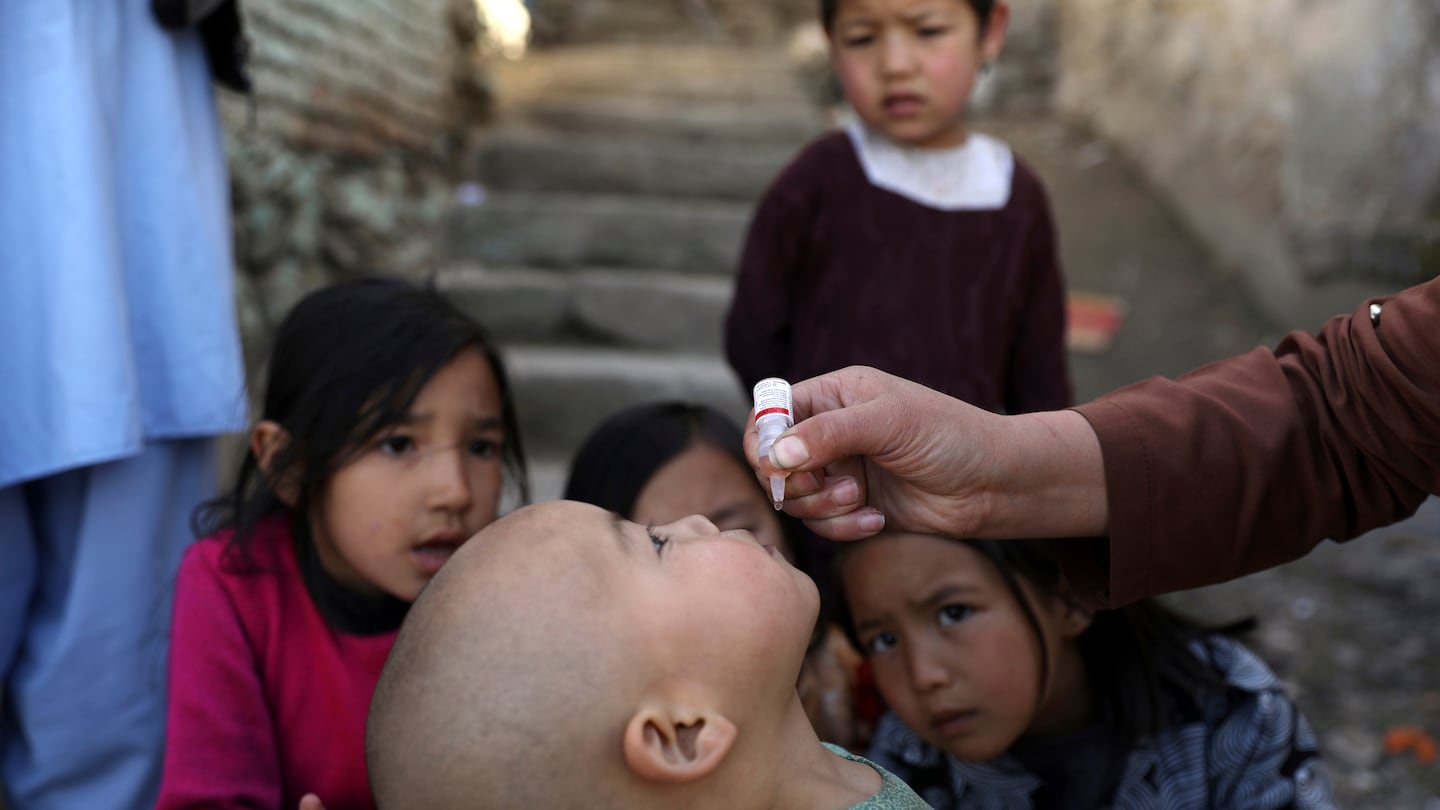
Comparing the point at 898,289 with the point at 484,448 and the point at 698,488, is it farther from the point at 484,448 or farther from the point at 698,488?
the point at 484,448

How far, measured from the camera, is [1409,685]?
8.29 feet

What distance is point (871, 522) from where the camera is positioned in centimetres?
122

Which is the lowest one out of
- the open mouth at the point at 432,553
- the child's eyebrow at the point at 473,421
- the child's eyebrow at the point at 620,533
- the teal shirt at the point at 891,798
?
the teal shirt at the point at 891,798

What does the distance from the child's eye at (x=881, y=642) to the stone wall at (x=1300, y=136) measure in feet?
8.07

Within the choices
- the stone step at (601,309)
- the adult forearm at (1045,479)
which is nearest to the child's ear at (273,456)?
the adult forearm at (1045,479)

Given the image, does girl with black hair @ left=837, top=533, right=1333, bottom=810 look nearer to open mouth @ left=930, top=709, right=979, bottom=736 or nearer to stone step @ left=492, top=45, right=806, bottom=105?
open mouth @ left=930, top=709, right=979, bottom=736

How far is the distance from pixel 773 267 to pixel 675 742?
1408 millimetres

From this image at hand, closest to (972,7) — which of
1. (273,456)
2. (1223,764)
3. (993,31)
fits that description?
(993,31)

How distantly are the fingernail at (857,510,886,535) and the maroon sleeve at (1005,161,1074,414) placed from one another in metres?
1.19

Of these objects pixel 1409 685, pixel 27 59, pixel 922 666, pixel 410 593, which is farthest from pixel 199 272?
pixel 1409 685

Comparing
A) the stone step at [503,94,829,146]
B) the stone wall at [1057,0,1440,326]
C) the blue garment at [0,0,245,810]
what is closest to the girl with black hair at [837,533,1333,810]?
the blue garment at [0,0,245,810]

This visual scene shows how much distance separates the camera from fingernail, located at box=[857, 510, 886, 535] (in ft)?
4.02

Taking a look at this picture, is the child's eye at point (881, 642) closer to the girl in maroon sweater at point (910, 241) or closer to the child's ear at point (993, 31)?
the girl in maroon sweater at point (910, 241)

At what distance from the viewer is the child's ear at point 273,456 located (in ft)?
6.00
